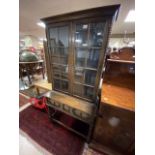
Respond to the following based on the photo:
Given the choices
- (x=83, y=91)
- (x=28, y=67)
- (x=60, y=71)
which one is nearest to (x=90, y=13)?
(x=60, y=71)

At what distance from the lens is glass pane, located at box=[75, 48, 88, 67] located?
142cm

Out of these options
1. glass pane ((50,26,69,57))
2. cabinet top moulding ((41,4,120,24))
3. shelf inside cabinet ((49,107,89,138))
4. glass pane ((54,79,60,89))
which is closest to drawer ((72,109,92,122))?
shelf inside cabinet ((49,107,89,138))

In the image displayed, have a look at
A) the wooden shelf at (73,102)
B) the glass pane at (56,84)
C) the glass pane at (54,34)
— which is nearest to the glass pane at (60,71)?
the glass pane at (56,84)

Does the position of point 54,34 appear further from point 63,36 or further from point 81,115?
point 81,115

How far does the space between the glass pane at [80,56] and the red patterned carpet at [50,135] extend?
1259 mm

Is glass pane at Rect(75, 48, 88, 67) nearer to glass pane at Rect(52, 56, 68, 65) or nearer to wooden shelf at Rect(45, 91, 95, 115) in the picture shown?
glass pane at Rect(52, 56, 68, 65)

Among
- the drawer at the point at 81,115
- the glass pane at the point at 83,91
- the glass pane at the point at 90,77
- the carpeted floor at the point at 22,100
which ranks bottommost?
the carpeted floor at the point at 22,100

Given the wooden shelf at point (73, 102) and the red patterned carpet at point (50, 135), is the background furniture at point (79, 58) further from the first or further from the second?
the red patterned carpet at point (50, 135)

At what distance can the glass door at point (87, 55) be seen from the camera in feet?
4.19

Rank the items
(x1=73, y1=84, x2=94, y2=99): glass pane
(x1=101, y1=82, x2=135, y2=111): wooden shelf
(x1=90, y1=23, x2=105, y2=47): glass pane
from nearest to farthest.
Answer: (x1=101, y1=82, x2=135, y2=111): wooden shelf
(x1=90, y1=23, x2=105, y2=47): glass pane
(x1=73, y1=84, x2=94, y2=99): glass pane

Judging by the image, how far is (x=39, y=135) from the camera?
64.2 inches

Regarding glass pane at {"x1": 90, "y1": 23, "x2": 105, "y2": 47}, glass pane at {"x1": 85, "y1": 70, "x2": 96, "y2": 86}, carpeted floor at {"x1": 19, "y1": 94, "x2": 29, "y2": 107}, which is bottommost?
carpeted floor at {"x1": 19, "y1": 94, "x2": 29, "y2": 107}

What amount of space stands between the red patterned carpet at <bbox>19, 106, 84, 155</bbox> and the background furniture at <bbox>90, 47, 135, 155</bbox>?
0.99 feet
